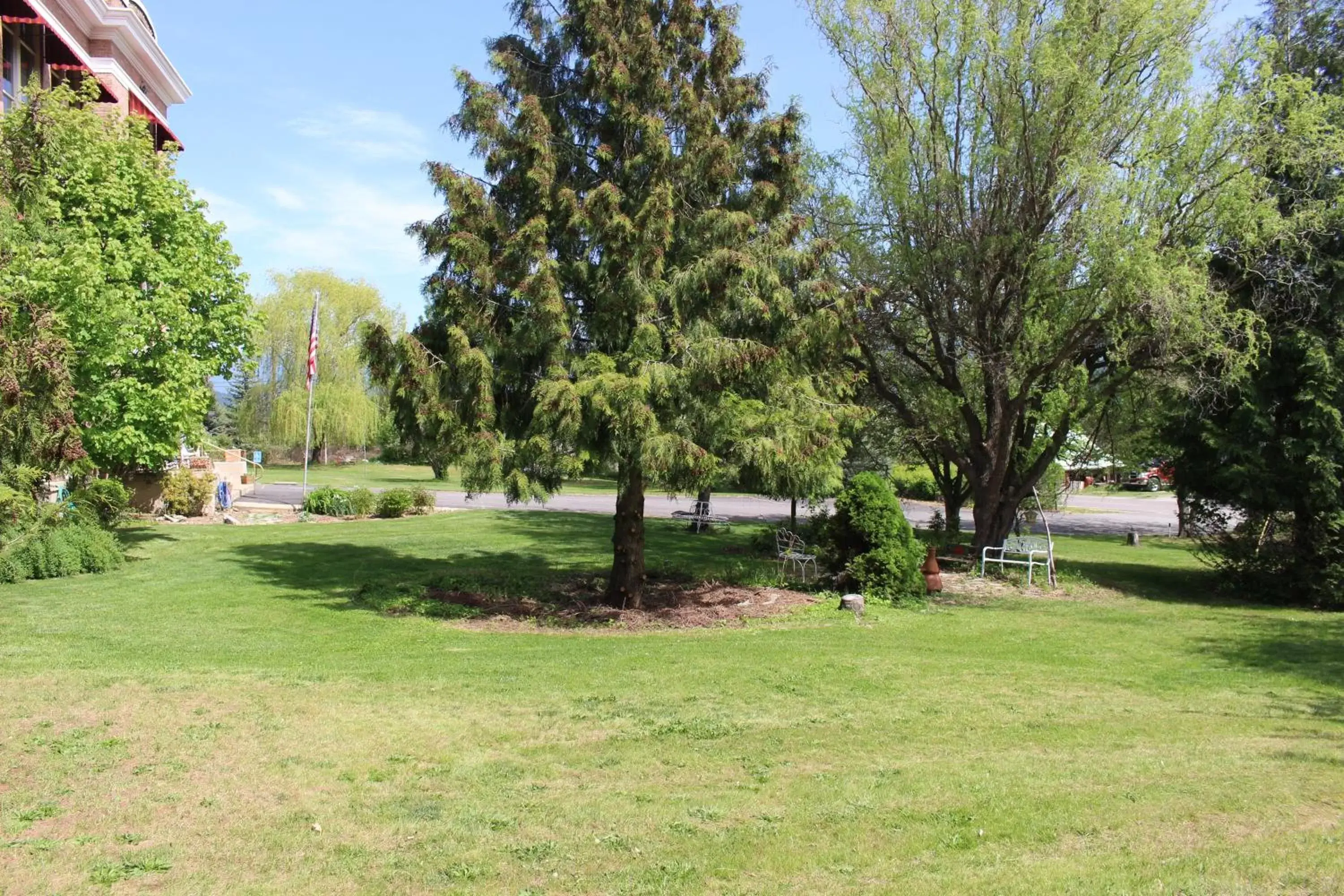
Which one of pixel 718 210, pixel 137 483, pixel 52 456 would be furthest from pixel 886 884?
pixel 137 483

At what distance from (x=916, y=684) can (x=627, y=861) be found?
4626 mm

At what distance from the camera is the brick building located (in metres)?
21.0

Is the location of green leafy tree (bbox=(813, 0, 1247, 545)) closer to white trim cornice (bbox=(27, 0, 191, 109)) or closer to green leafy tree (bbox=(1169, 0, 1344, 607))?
green leafy tree (bbox=(1169, 0, 1344, 607))

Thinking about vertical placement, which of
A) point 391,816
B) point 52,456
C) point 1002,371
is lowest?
Result: point 391,816

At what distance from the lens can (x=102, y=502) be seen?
1739 cm

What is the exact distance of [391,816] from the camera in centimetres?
496

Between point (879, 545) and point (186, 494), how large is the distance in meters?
19.0

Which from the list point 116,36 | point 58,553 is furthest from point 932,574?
point 116,36

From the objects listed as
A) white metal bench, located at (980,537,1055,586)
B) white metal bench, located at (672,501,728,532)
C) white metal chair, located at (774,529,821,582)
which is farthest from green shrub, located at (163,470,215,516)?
white metal bench, located at (980,537,1055,586)

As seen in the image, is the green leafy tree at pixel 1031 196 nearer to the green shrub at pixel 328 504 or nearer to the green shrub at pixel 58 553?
the green shrub at pixel 58 553

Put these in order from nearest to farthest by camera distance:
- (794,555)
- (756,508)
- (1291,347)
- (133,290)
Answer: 1. (1291,347)
2. (794,555)
3. (133,290)
4. (756,508)

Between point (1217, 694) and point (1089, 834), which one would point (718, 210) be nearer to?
point (1217, 694)

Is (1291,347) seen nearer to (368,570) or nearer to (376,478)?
(368,570)

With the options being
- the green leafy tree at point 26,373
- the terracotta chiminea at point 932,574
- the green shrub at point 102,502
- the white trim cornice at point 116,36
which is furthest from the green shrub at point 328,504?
the terracotta chiminea at point 932,574
